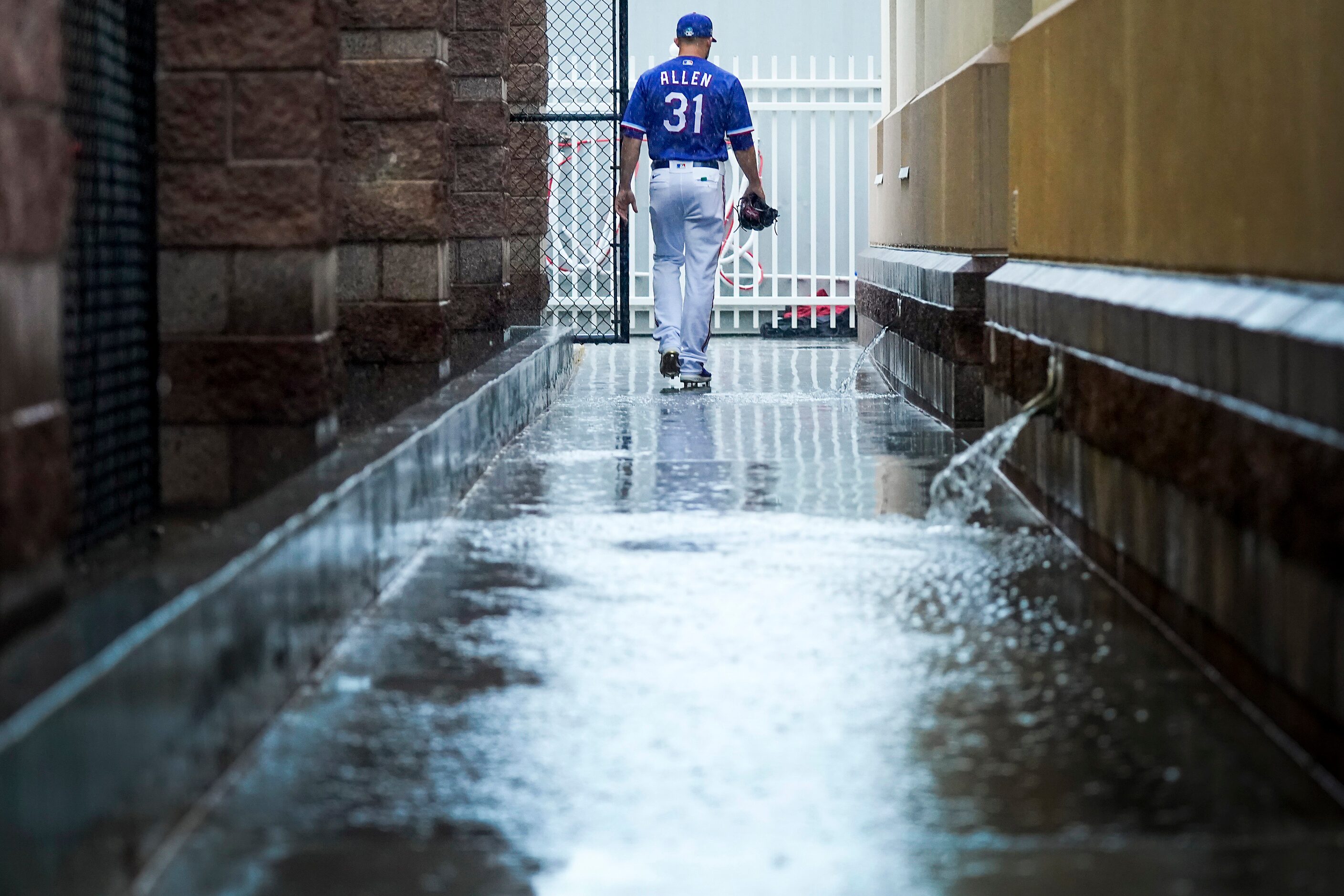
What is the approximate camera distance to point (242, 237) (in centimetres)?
642

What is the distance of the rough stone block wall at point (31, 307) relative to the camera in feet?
10.4

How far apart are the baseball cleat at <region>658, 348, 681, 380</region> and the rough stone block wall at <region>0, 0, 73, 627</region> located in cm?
917

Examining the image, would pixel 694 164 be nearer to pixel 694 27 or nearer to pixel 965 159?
pixel 694 27

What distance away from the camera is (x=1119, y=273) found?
18.9 ft

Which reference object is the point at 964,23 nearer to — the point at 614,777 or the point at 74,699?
the point at 614,777

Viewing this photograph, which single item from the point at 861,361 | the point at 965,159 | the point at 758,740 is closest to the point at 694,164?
the point at 965,159

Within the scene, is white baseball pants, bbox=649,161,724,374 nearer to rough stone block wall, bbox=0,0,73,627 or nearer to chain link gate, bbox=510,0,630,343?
chain link gate, bbox=510,0,630,343

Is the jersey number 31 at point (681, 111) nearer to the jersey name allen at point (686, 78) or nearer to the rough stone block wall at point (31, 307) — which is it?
the jersey name allen at point (686, 78)

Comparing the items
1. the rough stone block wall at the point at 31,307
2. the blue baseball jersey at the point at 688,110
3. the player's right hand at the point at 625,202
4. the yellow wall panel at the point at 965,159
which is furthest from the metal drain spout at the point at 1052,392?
the player's right hand at the point at 625,202

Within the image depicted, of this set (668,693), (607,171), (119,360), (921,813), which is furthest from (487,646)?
(607,171)

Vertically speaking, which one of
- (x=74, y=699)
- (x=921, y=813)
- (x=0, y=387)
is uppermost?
(x=0, y=387)

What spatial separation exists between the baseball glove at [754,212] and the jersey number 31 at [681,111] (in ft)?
2.16

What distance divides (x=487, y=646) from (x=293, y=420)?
2069 mm

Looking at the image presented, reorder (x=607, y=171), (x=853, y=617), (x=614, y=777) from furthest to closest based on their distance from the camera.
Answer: (x=607, y=171), (x=853, y=617), (x=614, y=777)
